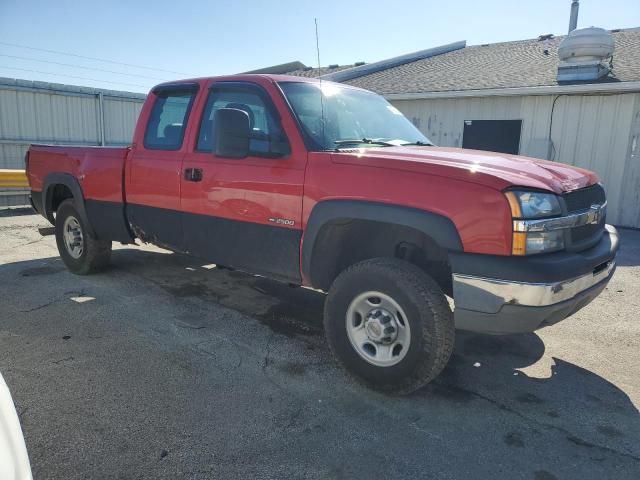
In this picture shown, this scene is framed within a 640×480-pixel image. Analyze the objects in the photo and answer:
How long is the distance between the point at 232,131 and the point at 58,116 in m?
15.0

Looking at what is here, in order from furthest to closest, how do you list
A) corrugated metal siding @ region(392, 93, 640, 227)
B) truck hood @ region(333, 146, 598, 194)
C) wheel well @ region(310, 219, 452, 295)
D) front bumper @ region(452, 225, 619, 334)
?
corrugated metal siding @ region(392, 93, 640, 227) → wheel well @ region(310, 219, 452, 295) → truck hood @ region(333, 146, 598, 194) → front bumper @ region(452, 225, 619, 334)

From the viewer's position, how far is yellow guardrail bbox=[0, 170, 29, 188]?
35.4ft

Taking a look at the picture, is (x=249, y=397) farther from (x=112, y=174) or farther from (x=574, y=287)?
(x=112, y=174)

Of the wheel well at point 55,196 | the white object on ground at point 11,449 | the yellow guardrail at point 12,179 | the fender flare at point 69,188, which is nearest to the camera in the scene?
the white object on ground at point 11,449

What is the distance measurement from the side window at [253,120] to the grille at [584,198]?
6.19ft

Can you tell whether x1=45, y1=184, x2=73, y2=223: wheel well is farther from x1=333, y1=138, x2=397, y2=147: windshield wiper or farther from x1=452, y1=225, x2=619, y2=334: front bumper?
x1=452, y1=225, x2=619, y2=334: front bumper

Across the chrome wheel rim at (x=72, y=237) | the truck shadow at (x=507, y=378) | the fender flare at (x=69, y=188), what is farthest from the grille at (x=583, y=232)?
the chrome wheel rim at (x=72, y=237)

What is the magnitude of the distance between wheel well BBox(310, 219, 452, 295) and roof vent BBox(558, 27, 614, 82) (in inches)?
352

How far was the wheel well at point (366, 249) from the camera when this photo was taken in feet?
11.0

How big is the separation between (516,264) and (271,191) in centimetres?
179

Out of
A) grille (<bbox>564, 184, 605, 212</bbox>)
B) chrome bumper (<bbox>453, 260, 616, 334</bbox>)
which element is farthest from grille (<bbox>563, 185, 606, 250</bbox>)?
chrome bumper (<bbox>453, 260, 616, 334</bbox>)

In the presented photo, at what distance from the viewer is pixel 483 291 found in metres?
2.73

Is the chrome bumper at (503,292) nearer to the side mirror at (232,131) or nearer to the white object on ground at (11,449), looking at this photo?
the side mirror at (232,131)

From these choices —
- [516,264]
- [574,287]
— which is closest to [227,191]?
[516,264]
